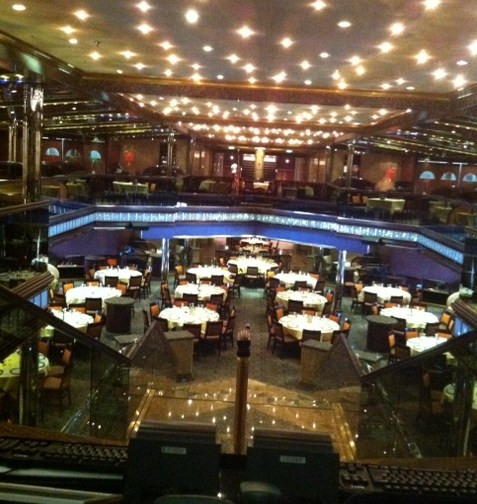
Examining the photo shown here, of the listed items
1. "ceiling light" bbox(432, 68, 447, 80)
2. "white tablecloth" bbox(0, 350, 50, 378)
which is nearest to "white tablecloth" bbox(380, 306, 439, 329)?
"ceiling light" bbox(432, 68, 447, 80)

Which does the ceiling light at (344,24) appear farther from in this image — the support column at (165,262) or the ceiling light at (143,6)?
the support column at (165,262)

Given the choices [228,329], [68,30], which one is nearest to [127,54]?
[68,30]

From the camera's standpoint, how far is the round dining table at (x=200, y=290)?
16.8m

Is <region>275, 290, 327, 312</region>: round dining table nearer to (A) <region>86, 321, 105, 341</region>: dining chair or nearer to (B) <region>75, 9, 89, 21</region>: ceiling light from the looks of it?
(A) <region>86, 321, 105, 341</region>: dining chair

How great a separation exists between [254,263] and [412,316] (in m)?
8.36

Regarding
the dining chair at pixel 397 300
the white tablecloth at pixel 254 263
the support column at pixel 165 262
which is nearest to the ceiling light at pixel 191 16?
the dining chair at pixel 397 300

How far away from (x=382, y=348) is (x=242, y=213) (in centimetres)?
1037

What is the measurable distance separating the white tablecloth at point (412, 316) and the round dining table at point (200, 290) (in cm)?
461

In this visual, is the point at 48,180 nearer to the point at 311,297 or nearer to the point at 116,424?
the point at 311,297

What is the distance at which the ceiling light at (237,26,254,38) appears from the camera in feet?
26.3

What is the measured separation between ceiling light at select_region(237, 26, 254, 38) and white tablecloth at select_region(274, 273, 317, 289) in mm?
11606

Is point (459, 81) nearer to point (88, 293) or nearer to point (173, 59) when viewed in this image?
point (173, 59)

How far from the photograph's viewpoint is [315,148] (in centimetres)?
3177

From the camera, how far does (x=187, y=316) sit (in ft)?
45.7
